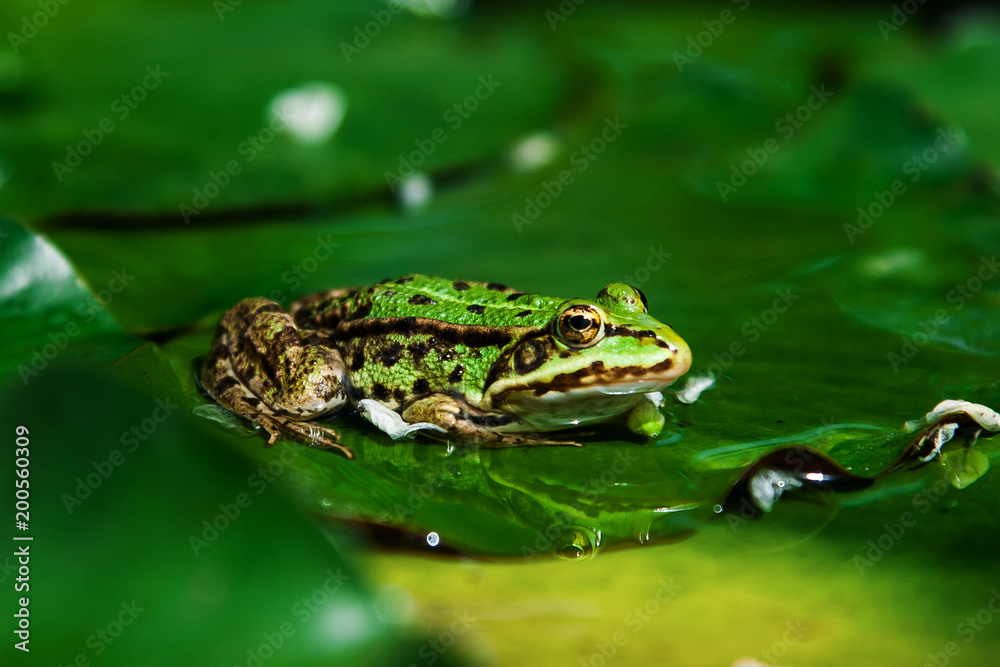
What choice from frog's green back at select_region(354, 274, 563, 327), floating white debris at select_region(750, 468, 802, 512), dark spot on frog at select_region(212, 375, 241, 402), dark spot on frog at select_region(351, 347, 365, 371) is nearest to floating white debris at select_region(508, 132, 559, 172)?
frog's green back at select_region(354, 274, 563, 327)

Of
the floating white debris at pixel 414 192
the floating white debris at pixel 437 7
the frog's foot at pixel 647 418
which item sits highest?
the floating white debris at pixel 437 7

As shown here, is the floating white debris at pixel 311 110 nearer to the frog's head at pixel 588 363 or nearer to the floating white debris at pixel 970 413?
the frog's head at pixel 588 363

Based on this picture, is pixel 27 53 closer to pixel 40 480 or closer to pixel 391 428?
pixel 391 428

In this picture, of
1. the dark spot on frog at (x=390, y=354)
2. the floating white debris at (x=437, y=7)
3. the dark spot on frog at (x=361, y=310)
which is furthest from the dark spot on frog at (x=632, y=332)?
the floating white debris at (x=437, y=7)

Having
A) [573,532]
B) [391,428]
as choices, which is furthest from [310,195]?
[573,532]

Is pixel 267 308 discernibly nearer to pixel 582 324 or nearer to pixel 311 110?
pixel 582 324
